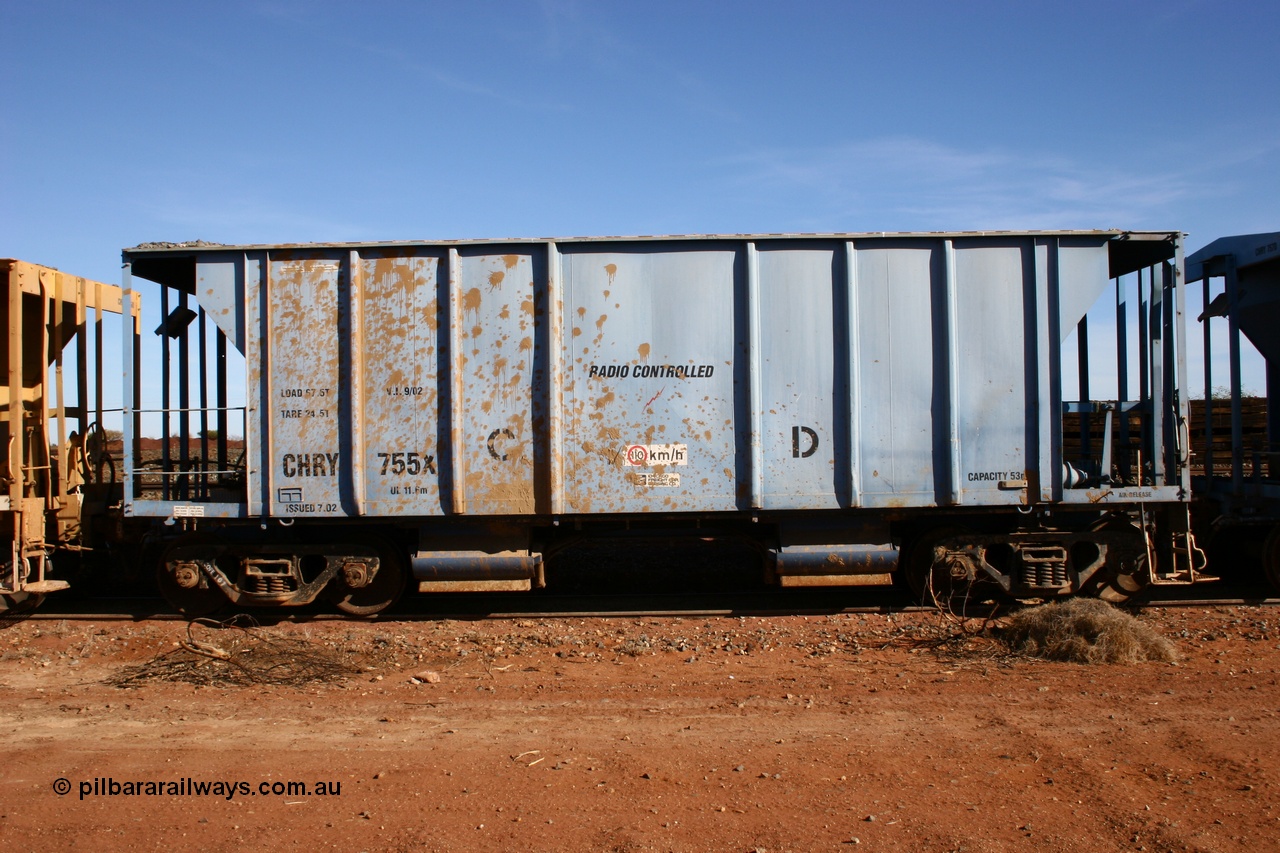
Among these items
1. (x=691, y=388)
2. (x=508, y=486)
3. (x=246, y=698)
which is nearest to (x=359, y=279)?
(x=508, y=486)

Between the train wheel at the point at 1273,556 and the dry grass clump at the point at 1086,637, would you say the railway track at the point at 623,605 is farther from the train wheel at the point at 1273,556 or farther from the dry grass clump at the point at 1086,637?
the dry grass clump at the point at 1086,637

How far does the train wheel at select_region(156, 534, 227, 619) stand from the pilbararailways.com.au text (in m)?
3.82

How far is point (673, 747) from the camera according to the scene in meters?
4.79

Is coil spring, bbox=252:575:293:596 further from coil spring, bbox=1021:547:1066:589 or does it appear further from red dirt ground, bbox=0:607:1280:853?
coil spring, bbox=1021:547:1066:589

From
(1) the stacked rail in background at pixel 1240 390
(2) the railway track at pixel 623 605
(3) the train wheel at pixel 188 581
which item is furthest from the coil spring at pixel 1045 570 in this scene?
(3) the train wheel at pixel 188 581

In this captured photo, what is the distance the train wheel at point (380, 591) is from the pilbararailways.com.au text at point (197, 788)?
12.4ft

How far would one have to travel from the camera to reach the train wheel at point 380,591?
818cm

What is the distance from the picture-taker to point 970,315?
7.73 metres

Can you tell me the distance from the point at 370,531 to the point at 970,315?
606cm

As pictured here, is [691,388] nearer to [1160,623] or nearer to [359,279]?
[359,279]

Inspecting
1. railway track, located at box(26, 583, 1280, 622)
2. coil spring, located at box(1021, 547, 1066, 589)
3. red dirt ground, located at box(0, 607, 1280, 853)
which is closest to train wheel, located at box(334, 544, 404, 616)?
railway track, located at box(26, 583, 1280, 622)

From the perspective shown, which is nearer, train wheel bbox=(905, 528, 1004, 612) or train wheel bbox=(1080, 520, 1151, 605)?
train wheel bbox=(1080, 520, 1151, 605)

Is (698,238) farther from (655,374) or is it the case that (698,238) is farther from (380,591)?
(380,591)

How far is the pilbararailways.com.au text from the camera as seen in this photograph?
4.22 m
